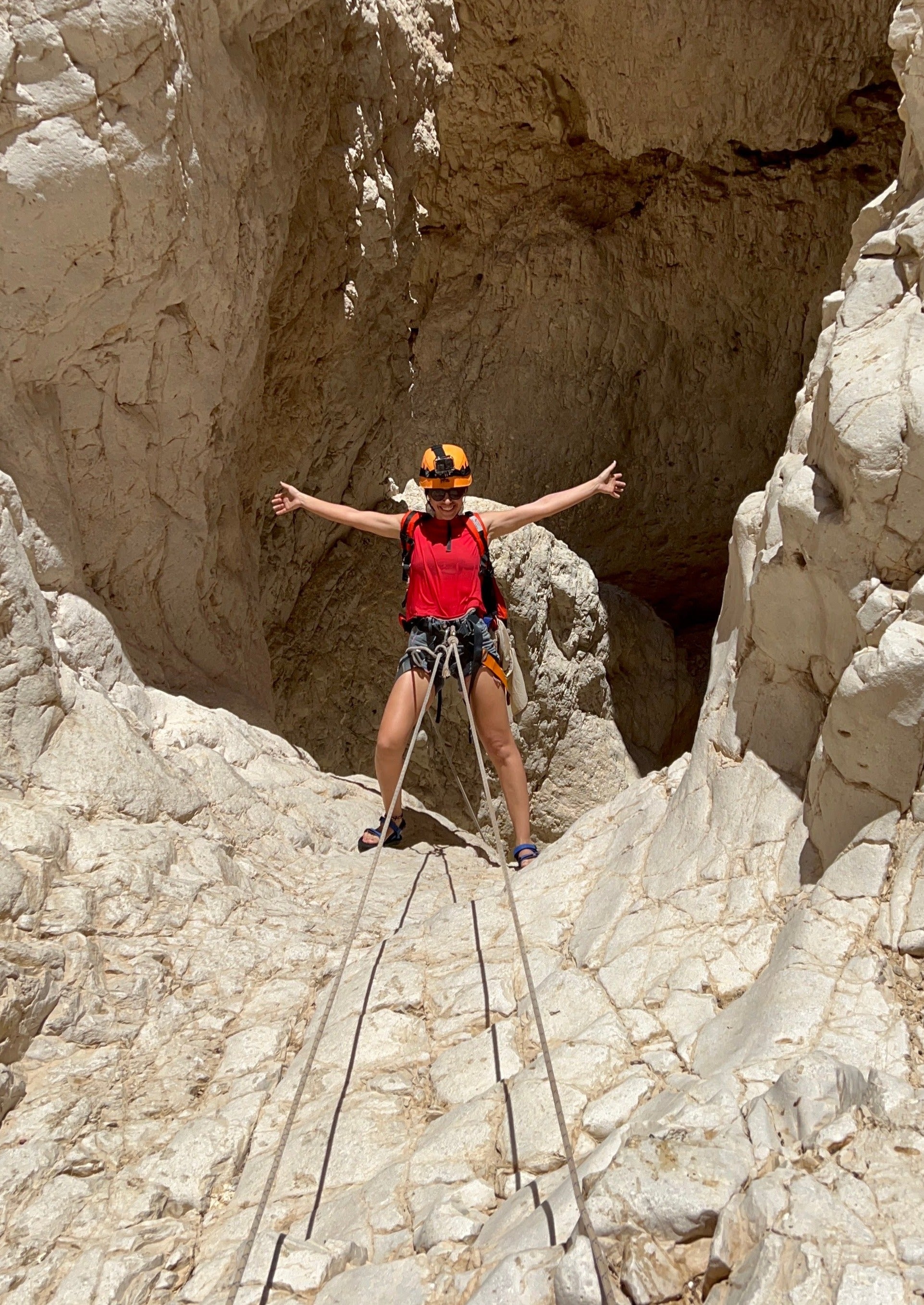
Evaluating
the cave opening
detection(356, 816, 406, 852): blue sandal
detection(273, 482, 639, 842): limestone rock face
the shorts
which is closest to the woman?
the shorts

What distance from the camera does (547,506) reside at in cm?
405

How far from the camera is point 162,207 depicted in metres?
3.60

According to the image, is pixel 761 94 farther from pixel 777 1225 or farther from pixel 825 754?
pixel 777 1225

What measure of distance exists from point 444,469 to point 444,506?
154mm

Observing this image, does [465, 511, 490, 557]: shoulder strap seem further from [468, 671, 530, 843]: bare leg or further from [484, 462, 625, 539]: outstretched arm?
[468, 671, 530, 843]: bare leg

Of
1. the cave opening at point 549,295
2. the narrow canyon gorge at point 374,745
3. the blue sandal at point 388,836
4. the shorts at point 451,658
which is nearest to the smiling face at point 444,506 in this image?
the shorts at point 451,658

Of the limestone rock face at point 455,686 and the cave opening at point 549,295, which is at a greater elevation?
the cave opening at point 549,295

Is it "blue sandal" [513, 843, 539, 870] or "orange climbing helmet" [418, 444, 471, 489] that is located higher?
"orange climbing helmet" [418, 444, 471, 489]

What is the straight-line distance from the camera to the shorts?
3980 mm

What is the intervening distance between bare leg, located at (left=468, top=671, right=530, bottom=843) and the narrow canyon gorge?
1.21 ft

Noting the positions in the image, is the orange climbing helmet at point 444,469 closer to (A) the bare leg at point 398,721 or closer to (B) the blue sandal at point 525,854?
(A) the bare leg at point 398,721

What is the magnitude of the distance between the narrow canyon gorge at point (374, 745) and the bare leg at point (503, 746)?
14.6 inches

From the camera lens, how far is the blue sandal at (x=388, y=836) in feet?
13.7

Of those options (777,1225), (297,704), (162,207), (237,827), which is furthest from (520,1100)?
(297,704)
